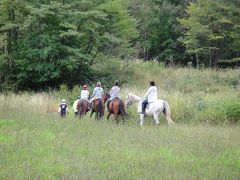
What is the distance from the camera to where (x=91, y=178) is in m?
9.30

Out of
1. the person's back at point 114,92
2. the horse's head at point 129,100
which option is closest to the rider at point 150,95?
the person's back at point 114,92

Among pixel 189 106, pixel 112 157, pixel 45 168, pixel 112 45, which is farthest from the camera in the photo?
pixel 112 45

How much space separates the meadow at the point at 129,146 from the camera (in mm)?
9992

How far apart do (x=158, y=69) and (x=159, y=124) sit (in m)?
21.3

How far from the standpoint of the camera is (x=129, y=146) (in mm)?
13617

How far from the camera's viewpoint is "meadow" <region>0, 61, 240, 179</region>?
32.8 feet

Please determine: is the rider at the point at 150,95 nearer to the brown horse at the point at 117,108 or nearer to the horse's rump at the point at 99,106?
the brown horse at the point at 117,108

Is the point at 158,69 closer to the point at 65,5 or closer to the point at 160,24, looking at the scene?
the point at 65,5

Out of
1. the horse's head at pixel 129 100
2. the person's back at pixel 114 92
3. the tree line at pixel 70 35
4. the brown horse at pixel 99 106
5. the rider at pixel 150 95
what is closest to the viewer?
the rider at pixel 150 95

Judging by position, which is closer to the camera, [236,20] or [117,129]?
[117,129]

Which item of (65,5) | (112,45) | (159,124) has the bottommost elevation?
(159,124)

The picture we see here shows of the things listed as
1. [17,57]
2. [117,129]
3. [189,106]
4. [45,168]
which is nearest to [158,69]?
[17,57]

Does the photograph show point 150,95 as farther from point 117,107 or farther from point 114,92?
point 114,92

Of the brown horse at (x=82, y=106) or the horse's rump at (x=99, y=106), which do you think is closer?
the horse's rump at (x=99, y=106)
